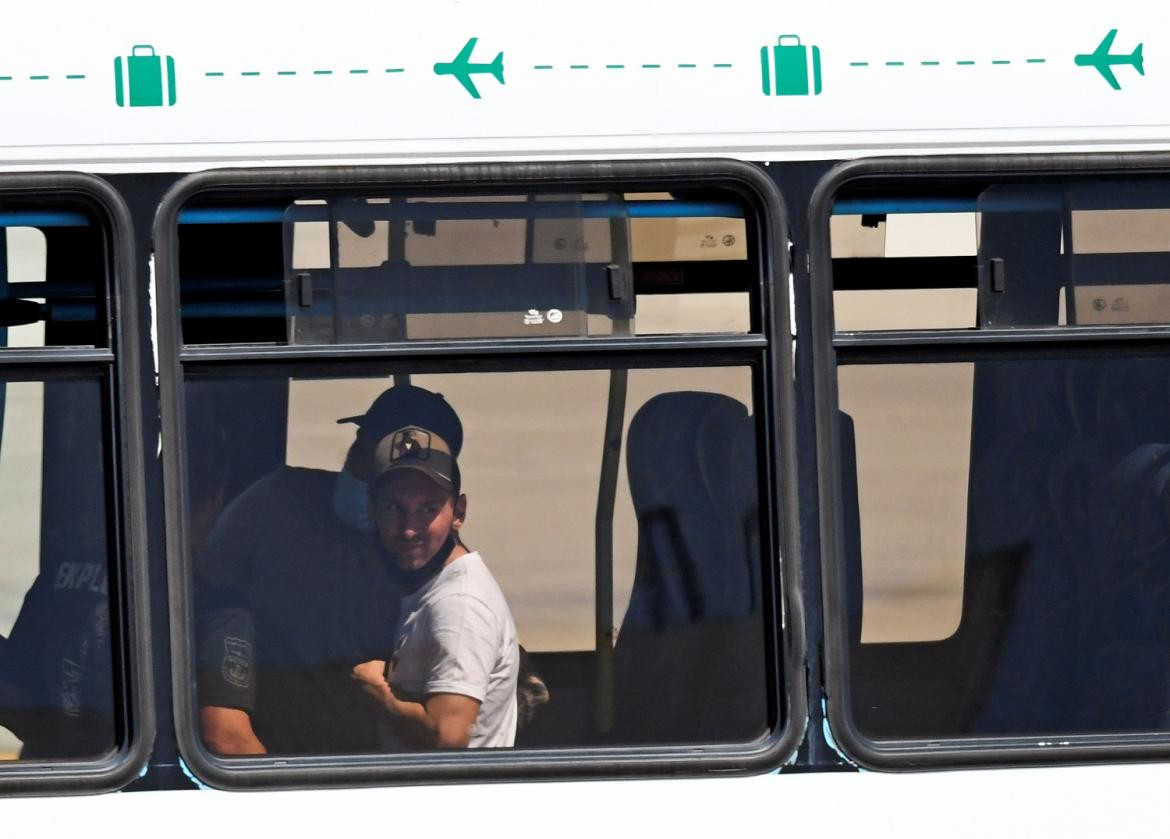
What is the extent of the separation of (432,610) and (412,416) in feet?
1.13

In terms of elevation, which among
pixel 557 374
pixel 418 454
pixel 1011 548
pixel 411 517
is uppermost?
pixel 557 374

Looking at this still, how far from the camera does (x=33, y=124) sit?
2.70 meters

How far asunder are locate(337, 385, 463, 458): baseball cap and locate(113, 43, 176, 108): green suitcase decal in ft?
2.09

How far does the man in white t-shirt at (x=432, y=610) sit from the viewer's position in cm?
274

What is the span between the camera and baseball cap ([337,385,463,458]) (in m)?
2.73

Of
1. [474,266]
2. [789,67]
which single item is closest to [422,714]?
[474,266]

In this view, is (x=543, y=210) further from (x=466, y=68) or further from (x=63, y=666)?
(x=63, y=666)

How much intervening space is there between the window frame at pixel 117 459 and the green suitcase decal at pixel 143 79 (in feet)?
0.51

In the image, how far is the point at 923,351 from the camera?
278 centimetres

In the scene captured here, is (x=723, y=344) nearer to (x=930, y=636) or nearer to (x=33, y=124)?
(x=930, y=636)

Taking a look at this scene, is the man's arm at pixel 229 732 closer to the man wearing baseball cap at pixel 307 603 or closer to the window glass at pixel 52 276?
the man wearing baseball cap at pixel 307 603

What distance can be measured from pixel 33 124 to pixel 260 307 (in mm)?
500

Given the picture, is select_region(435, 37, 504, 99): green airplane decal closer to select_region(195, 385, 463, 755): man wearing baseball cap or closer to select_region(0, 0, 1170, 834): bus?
select_region(0, 0, 1170, 834): bus

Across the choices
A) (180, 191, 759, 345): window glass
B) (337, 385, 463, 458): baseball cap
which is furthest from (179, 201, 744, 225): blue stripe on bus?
(337, 385, 463, 458): baseball cap
